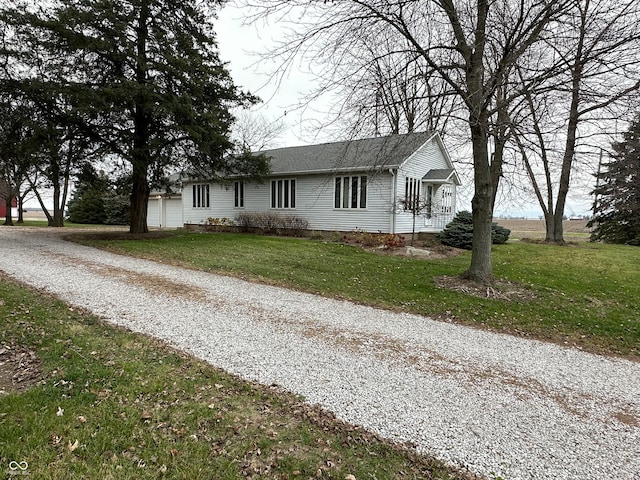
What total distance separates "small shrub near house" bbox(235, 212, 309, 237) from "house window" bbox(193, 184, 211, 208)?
3.53 meters

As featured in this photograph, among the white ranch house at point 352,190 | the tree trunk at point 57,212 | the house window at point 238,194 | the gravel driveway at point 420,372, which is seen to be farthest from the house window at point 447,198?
the tree trunk at point 57,212

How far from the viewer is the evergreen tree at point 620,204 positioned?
20.4 m

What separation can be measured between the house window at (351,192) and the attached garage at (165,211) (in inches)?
484

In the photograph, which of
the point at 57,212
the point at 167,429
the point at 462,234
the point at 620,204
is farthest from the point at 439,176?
the point at 57,212

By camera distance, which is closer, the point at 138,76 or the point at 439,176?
the point at 138,76

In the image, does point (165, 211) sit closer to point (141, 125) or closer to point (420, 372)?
point (141, 125)

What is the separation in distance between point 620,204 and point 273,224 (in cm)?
2002

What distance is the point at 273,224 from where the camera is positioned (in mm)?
17859

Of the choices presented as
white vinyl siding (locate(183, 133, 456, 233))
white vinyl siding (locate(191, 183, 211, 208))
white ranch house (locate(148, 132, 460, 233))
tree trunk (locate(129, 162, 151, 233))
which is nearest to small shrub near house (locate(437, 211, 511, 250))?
white ranch house (locate(148, 132, 460, 233))

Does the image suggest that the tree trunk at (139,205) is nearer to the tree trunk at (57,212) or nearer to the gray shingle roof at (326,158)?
the gray shingle roof at (326,158)

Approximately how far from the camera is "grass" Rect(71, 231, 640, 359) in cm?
602

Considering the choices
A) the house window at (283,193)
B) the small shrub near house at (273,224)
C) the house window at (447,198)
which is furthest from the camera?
the house window at (447,198)

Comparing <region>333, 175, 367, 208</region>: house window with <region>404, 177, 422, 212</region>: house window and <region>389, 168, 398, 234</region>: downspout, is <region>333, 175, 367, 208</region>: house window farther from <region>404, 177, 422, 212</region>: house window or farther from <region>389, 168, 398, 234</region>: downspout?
<region>404, 177, 422, 212</region>: house window

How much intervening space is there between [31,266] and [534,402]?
1027 cm
